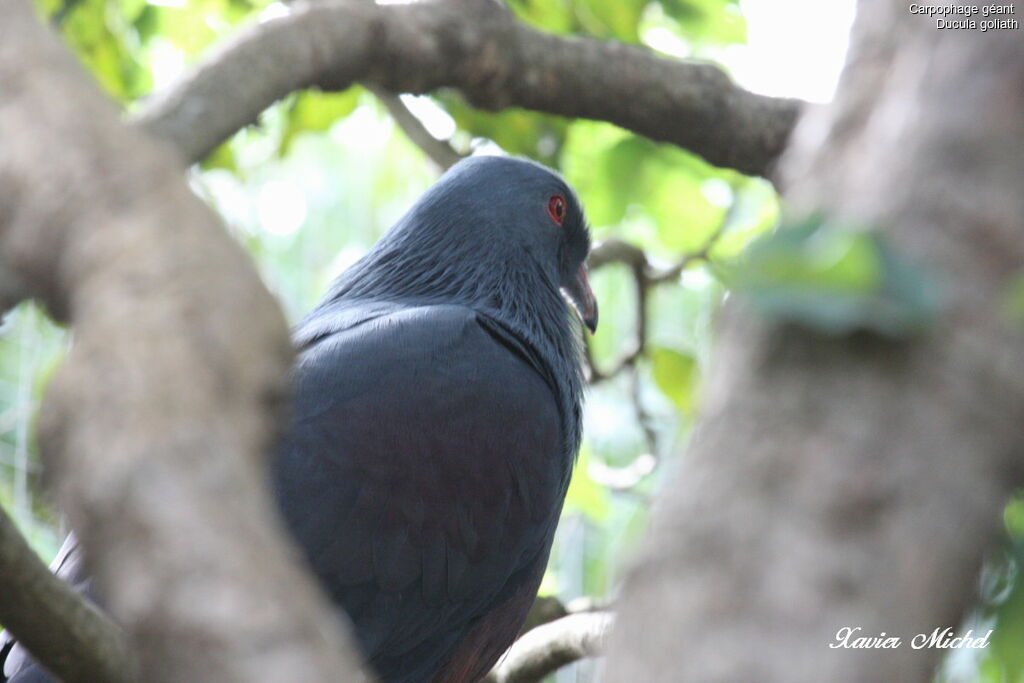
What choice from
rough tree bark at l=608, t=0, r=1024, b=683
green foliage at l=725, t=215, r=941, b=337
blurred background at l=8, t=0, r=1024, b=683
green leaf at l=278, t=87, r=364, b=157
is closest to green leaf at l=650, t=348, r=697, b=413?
blurred background at l=8, t=0, r=1024, b=683

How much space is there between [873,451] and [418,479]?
6.43ft

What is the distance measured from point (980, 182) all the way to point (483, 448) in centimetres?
200

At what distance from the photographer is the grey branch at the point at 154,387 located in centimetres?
76

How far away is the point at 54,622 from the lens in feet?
6.02

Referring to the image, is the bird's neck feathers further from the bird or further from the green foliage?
the green foliage

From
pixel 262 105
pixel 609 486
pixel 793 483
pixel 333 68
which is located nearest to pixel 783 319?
pixel 793 483

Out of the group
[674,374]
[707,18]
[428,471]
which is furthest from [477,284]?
[707,18]

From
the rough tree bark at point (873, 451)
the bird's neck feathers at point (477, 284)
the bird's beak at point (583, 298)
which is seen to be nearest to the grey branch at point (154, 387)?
the rough tree bark at point (873, 451)

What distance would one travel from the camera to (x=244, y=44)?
222 cm

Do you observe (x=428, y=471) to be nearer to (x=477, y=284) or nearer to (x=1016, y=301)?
(x=477, y=284)

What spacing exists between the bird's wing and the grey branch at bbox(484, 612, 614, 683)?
0.13m

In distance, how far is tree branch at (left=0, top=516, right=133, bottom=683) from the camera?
176cm

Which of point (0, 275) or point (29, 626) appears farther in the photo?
point (29, 626)

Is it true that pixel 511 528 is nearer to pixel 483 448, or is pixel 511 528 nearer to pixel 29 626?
pixel 483 448
